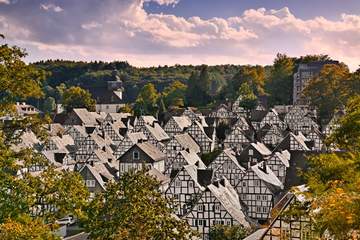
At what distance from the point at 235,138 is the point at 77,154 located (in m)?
16.0

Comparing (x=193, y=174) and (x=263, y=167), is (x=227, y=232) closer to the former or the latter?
(x=193, y=174)

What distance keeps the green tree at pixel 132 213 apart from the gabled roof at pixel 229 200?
16699 mm

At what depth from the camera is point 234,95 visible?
9081 cm

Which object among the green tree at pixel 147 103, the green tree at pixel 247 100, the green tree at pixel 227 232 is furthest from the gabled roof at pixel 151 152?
the green tree at pixel 147 103

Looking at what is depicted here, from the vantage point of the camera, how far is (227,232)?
1242 inches

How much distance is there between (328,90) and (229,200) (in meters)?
41.4

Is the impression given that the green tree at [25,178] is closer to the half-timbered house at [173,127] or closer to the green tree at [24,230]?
the green tree at [24,230]

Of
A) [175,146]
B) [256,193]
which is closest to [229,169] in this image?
Answer: [256,193]

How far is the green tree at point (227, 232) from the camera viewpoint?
31.0m

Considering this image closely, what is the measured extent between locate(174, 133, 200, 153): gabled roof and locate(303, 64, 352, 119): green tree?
63.4 ft

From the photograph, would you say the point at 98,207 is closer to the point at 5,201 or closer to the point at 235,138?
the point at 5,201

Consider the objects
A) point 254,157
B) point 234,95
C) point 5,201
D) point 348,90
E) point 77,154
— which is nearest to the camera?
point 5,201

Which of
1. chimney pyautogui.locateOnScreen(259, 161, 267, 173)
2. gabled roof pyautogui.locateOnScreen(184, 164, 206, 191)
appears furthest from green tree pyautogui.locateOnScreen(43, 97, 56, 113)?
chimney pyautogui.locateOnScreen(259, 161, 267, 173)

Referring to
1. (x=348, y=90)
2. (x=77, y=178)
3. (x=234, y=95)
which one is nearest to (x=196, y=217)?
(x=77, y=178)
